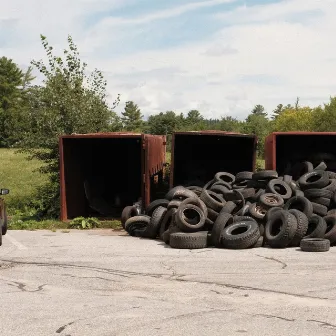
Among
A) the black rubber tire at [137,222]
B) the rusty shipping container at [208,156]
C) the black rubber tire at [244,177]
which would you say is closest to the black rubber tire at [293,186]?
the black rubber tire at [244,177]

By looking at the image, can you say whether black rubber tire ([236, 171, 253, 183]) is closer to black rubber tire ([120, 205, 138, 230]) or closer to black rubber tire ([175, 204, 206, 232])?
black rubber tire ([120, 205, 138, 230])

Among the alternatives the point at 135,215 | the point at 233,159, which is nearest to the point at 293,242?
the point at 135,215

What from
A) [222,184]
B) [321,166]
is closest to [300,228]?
[222,184]

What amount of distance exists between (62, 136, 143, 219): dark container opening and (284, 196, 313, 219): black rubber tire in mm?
5678

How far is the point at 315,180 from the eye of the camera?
1869 centimetres

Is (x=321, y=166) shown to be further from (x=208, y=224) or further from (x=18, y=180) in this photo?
(x=18, y=180)

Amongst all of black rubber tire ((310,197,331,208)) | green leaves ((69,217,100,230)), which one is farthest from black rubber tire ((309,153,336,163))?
green leaves ((69,217,100,230))

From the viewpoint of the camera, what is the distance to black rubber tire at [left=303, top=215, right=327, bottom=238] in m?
14.7

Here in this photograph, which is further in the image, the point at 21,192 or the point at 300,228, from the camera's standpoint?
the point at 21,192

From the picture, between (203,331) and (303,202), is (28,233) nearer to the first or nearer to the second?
(303,202)

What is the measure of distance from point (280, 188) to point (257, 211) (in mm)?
1911

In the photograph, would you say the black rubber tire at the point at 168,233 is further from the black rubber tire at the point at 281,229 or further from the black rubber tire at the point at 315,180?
the black rubber tire at the point at 315,180

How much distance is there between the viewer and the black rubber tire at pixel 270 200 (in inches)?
639

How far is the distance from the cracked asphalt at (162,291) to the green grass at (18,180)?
38.8 ft
